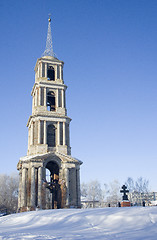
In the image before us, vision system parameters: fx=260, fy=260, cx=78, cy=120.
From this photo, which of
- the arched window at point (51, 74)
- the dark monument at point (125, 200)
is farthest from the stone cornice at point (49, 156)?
the arched window at point (51, 74)

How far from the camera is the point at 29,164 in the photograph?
32.9 metres

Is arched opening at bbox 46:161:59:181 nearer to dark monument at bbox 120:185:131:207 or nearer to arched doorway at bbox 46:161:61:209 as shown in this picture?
arched doorway at bbox 46:161:61:209

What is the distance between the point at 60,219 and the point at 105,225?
3500mm

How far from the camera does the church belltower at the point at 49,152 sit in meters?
32.1

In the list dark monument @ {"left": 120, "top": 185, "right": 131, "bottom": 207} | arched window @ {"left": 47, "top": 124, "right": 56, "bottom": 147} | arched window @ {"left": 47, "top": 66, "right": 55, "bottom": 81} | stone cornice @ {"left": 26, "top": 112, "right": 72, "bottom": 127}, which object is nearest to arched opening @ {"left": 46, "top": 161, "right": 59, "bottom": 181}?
arched window @ {"left": 47, "top": 124, "right": 56, "bottom": 147}

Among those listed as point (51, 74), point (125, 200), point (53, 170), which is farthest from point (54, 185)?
point (51, 74)

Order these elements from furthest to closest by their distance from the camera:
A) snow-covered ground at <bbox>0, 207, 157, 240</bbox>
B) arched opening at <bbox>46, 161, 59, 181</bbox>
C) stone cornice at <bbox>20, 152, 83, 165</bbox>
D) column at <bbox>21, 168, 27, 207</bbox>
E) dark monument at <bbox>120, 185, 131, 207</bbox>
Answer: arched opening at <bbox>46, 161, 59, 181</bbox>, stone cornice at <bbox>20, 152, 83, 165</bbox>, column at <bbox>21, 168, 27, 207</bbox>, dark monument at <bbox>120, 185, 131, 207</bbox>, snow-covered ground at <bbox>0, 207, 157, 240</bbox>

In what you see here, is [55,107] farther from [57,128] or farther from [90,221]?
[90,221]

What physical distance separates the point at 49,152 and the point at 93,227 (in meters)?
21.4

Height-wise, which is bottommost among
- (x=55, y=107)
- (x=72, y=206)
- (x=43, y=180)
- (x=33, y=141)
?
(x=72, y=206)

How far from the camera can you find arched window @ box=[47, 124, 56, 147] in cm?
3636

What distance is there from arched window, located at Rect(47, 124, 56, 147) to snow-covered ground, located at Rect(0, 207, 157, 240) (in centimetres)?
1930

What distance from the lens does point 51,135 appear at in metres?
36.8

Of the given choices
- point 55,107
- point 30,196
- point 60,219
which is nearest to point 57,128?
point 55,107
